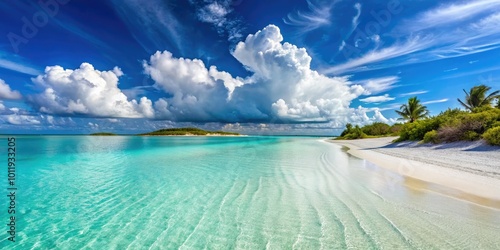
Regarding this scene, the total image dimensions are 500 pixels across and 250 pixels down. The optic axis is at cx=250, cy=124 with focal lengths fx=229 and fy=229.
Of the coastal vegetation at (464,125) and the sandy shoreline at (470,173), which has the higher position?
the coastal vegetation at (464,125)

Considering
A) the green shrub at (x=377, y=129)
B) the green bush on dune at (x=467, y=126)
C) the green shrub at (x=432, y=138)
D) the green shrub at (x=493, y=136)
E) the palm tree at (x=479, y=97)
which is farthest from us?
the green shrub at (x=377, y=129)

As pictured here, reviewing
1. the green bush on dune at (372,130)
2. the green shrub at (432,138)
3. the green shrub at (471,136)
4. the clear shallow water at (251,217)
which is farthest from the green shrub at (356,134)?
the clear shallow water at (251,217)

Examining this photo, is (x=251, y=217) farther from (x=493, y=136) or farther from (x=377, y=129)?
(x=377, y=129)

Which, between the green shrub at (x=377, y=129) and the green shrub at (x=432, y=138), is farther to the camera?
the green shrub at (x=377, y=129)

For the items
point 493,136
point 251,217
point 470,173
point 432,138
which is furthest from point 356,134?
point 251,217

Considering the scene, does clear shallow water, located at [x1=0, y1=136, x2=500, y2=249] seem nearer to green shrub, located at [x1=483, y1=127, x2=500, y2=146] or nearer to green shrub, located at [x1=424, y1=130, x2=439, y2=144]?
green shrub, located at [x1=483, y1=127, x2=500, y2=146]

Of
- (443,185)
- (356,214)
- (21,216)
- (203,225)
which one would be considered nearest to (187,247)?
(203,225)

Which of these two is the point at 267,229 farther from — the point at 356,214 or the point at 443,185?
the point at 443,185

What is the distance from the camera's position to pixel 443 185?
9148mm

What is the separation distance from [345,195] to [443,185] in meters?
4.31

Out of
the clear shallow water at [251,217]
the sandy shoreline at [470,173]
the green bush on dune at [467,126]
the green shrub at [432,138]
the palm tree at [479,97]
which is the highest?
the palm tree at [479,97]

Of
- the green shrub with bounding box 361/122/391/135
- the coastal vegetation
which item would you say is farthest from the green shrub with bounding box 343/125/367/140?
the coastal vegetation

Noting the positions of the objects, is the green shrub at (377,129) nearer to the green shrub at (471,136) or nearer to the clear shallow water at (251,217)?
the green shrub at (471,136)

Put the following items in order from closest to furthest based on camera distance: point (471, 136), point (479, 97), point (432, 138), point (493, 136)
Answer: point (493, 136), point (471, 136), point (432, 138), point (479, 97)
